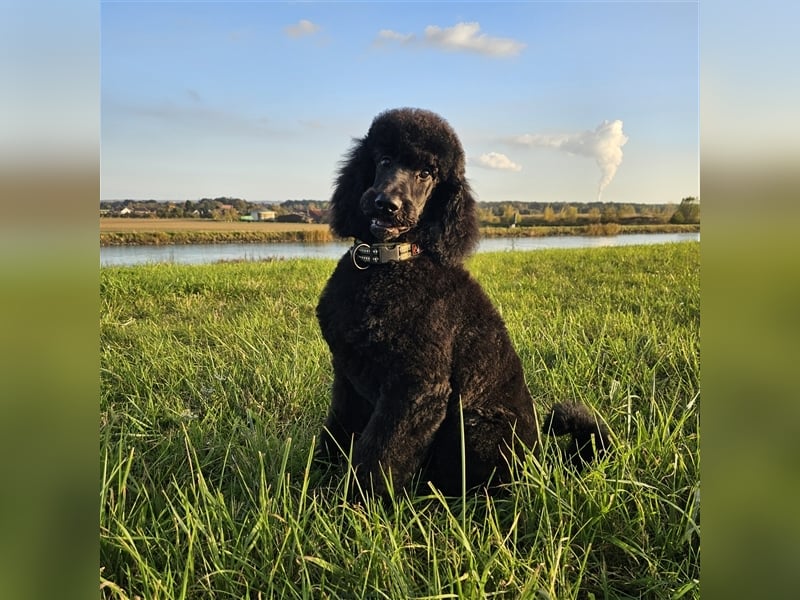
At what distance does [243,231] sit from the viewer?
7.00 ft

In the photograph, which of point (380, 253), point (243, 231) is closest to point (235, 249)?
point (243, 231)

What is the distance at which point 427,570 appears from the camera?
1.29 m

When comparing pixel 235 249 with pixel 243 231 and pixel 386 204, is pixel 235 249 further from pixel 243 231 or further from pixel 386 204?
pixel 386 204

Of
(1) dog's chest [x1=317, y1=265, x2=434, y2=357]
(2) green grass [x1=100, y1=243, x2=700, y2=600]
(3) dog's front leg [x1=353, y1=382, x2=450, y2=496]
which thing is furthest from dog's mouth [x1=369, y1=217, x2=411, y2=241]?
(2) green grass [x1=100, y1=243, x2=700, y2=600]

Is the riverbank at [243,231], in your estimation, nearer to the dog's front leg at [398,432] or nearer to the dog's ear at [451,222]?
the dog's ear at [451,222]

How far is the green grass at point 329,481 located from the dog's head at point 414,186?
2.51 ft

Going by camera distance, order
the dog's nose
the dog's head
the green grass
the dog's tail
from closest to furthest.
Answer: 1. the green grass
2. the dog's nose
3. the dog's head
4. the dog's tail

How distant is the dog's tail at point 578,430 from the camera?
1.76 meters

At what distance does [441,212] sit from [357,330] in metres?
0.52

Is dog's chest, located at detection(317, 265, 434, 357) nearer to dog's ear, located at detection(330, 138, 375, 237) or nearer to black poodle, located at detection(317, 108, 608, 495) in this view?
black poodle, located at detection(317, 108, 608, 495)

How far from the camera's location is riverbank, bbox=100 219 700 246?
1637mm

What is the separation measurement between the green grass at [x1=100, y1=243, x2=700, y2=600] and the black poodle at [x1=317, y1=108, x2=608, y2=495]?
0.13m

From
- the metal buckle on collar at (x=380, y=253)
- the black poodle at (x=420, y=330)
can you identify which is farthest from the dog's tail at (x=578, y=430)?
the metal buckle on collar at (x=380, y=253)
